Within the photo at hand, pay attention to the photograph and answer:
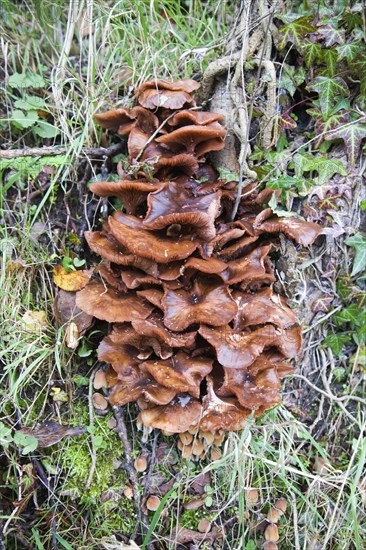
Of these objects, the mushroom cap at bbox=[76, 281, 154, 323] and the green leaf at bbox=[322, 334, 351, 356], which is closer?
the mushroom cap at bbox=[76, 281, 154, 323]

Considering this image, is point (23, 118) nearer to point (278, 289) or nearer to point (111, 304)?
point (111, 304)

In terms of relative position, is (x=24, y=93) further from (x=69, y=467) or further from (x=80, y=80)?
(x=69, y=467)

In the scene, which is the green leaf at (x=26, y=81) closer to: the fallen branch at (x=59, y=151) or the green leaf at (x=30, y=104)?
the green leaf at (x=30, y=104)

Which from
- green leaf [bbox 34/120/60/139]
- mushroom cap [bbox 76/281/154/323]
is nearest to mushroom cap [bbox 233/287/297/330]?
mushroom cap [bbox 76/281/154/323]

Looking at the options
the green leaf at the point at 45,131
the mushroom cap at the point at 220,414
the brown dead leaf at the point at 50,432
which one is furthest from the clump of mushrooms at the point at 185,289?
the green leaf at the point at 45,131

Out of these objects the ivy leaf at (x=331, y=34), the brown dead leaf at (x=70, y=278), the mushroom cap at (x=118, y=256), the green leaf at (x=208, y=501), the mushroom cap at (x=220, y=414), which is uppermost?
the ivy leaf at (x=331, y=34)

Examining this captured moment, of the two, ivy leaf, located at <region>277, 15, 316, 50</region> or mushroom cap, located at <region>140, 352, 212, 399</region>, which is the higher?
ivy leaf, located at <region>277, 15, 316, 50</region>

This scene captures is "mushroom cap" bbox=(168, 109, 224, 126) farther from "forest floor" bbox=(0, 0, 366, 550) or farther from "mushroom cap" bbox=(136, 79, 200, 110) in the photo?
"forest floor" bbox=(0, 0, 366, 550)
